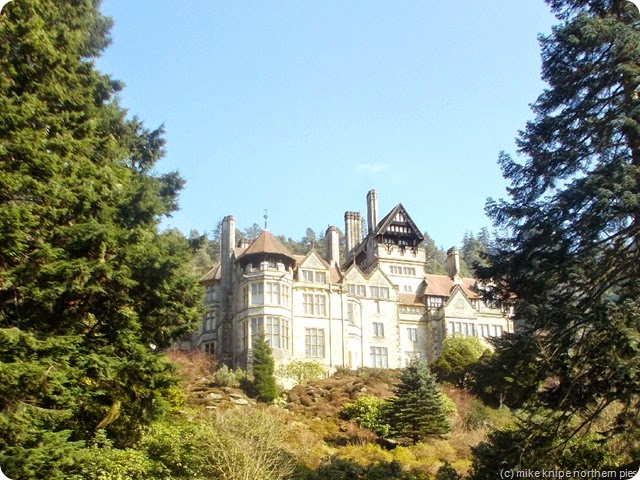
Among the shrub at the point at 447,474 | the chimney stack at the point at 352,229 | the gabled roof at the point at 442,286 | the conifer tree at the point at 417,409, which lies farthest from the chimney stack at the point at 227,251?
the shrub at the point at 447,474

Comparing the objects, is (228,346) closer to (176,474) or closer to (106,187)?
(176,474)

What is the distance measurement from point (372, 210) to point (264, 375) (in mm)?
24576

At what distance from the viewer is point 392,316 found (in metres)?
50.4

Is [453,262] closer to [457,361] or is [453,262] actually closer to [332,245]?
[332,245]

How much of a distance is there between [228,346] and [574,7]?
33951 mm

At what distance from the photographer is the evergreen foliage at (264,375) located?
120 feet

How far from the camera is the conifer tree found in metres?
30.0

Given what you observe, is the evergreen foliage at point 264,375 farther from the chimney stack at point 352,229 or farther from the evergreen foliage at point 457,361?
the chimney stack at point 352,229

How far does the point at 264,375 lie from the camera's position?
123 ft

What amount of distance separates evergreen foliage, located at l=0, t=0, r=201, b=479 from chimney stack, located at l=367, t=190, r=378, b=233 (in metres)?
40.1

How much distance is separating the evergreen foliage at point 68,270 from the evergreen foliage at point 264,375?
18.7m

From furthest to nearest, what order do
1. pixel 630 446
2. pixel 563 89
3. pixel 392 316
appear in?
pixel 392 316
pixel 563 89
pixel 630 446

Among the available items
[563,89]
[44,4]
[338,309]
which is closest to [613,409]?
[563,89]

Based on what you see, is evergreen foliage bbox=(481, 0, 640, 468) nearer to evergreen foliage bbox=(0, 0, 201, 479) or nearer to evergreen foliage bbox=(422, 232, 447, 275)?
evergreen foliage bbox=(0, 0, 201, 479)
